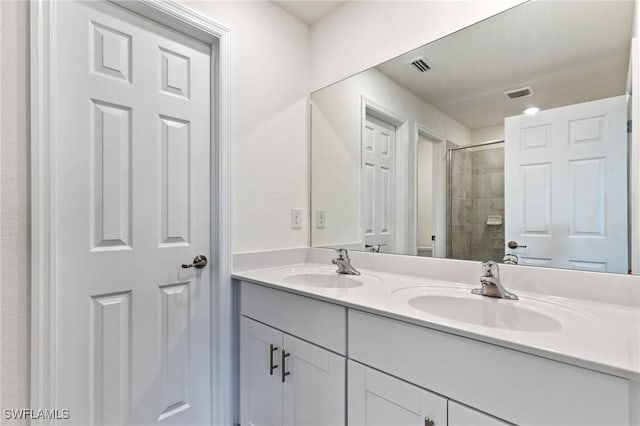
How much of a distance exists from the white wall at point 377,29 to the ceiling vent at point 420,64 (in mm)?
68

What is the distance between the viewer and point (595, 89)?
3.45 feet

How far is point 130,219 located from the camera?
4.18 ft

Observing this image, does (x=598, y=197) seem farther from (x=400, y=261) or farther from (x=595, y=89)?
(x=400, y=261)

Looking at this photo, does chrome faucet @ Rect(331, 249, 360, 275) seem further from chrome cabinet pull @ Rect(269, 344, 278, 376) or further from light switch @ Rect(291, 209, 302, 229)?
chrome cabinet pull @ Rect(269, 344, 278, 376)

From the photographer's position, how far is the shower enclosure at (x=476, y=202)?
4.11ft

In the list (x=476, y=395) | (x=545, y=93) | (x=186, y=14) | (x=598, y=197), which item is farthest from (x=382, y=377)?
(x=186, y=14)

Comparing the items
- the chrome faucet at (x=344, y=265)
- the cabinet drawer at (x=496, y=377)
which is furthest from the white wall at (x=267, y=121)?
the cabinet drawer at (x=496, y=377)

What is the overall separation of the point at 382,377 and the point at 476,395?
10.6 inches

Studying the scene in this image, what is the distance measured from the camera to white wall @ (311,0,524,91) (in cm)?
136

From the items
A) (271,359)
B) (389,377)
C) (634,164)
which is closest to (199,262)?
(271,359)

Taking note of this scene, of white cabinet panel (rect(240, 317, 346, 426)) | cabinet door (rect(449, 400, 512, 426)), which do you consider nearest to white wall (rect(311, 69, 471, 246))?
white cabinet panel (rect(240, 317, 346, 426))

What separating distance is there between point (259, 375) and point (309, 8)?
1.97 meters

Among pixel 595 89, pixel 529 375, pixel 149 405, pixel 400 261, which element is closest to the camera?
pixel 529 375

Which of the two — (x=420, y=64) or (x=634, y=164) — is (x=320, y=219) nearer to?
(x=420, y=64)
